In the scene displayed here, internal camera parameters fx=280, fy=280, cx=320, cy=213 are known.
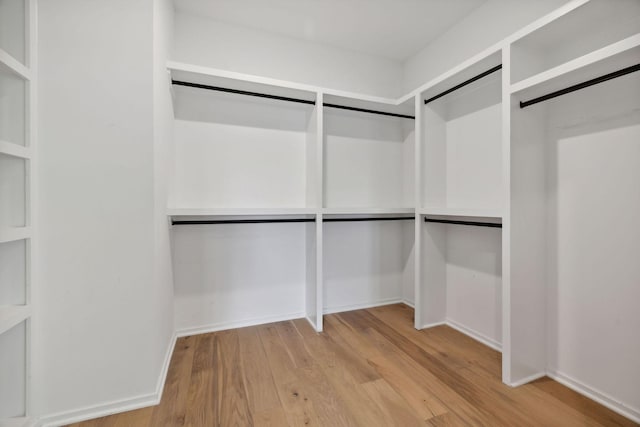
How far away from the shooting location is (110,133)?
1412 millimetres

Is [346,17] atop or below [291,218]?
atop

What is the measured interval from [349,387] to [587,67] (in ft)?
6.69

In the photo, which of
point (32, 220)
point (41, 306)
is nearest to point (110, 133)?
point (32, 220)

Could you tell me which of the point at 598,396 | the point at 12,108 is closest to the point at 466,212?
the point at 598,396

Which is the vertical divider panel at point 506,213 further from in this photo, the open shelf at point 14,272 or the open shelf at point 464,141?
the open shelf at point 14,272

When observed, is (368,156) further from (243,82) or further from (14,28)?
(14,28)

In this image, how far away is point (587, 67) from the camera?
134cm

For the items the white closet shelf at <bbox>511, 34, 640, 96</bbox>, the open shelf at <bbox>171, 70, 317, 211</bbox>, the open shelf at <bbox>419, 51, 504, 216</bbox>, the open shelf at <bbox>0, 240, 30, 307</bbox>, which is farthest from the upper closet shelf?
the open shelf at <bbox>0, 240, 30, 307</bbox>

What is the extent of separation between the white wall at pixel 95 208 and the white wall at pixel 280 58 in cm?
88

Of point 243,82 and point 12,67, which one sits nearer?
point 12,67

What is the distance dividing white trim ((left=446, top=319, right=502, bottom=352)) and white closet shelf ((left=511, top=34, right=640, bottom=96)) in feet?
5.61

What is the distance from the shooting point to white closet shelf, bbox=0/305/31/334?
1101 mm

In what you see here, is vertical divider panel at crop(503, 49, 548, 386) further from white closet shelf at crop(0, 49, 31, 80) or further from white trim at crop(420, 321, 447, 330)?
white closet shelf at crop(0, 49, 31, 80)

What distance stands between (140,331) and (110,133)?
1034 mm
